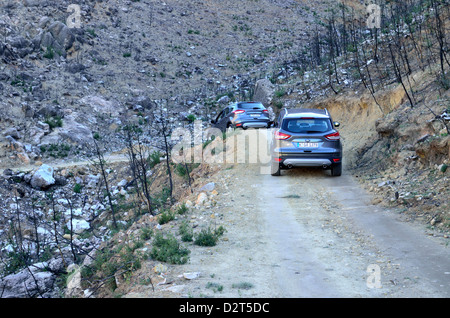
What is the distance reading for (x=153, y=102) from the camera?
34500mm

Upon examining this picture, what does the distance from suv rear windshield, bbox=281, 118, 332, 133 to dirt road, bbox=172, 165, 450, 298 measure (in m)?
1.81

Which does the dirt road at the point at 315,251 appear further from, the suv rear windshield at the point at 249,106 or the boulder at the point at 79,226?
the suv rear windshield at the point at 249,106

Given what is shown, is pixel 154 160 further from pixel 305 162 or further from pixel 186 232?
pixel 186 232

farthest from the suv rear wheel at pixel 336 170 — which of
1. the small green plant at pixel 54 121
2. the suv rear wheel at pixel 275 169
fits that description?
the small green plant at pixel 54 121

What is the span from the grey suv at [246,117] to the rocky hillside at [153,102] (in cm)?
316

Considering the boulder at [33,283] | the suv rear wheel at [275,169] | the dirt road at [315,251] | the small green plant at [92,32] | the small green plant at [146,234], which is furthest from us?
the small green plant at [92,32]

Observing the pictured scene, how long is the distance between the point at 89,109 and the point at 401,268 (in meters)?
25.5

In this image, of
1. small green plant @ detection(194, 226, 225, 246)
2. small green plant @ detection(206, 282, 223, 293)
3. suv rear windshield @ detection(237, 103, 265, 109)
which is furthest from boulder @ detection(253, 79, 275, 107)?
small green plant @ detection(206, 282, 223, 293)

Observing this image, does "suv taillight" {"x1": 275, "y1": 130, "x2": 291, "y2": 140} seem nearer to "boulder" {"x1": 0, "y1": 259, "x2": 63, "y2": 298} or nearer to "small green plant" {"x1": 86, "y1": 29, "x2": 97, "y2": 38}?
"boulder" {"x1": 0, "y1": 259, "x2": 63, "y2": 298}

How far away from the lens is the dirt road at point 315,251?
6.35m

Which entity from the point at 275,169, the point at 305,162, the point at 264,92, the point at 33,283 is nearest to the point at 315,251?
the point at 305,162

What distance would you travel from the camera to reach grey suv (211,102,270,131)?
21.4 m

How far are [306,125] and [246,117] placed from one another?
26.5 ft
